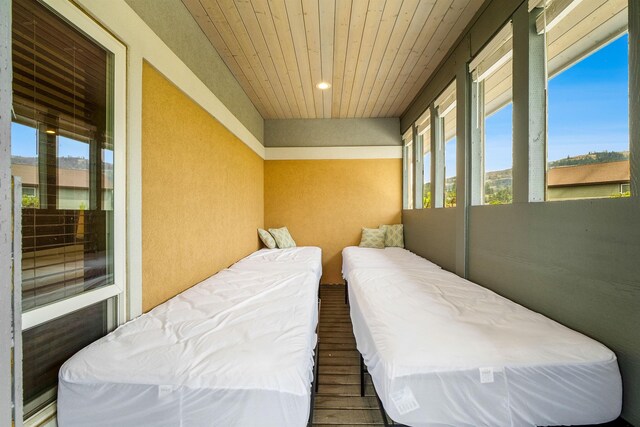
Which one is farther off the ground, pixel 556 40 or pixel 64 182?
pixel 556 40

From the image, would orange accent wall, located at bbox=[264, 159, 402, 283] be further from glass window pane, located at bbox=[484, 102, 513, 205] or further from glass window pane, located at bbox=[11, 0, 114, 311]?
glass window pane, located at bbox=[11, 0, 114, 311]

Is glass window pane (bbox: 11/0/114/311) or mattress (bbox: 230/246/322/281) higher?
glass window pane (bbox: 11/0/114/311)

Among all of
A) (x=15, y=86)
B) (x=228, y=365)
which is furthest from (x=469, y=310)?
(x=15, y=86)

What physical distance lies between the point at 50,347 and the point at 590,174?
2.46 metres

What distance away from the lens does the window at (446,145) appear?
278 centimetres

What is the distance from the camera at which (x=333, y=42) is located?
2.38m

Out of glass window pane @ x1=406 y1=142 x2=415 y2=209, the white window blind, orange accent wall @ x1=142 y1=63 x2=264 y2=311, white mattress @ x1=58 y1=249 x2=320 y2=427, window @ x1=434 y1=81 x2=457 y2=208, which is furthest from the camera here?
glass window pane @ x1=406 y1=142 x2=415 y2=209

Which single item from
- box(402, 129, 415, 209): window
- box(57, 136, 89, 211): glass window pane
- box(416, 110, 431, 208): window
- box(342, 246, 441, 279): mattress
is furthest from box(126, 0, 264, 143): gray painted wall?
box(402, 129, 415, 209): window

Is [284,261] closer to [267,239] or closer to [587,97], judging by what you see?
[267,239]

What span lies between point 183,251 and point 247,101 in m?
2.36

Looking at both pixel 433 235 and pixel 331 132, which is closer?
pixel 433 235

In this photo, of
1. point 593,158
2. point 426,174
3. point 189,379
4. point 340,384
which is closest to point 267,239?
point 426,174

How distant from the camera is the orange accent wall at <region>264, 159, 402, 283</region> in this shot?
174 inches

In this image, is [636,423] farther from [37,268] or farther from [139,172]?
[139,172]
